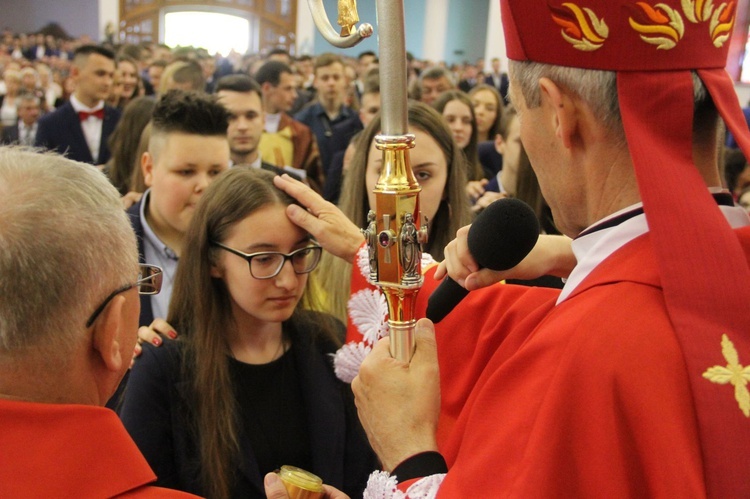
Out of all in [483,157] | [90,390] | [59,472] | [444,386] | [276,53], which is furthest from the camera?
[276,53]

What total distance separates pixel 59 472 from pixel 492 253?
712mm

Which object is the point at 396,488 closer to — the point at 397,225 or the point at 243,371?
the point at 397,225

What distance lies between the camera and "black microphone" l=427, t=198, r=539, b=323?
4.44 ft

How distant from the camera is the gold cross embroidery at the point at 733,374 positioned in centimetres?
105

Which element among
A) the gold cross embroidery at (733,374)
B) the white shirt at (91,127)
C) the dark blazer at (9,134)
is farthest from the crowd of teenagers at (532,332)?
the dark blazer at (9,134)

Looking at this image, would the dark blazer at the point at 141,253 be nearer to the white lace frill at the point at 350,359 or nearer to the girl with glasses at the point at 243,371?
the girl with glasses at the point at 243,371

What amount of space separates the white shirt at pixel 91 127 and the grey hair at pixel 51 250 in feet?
15.4

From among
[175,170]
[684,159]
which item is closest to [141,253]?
[175,170]

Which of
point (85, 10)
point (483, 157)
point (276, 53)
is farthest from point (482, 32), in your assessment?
point (483, 157)

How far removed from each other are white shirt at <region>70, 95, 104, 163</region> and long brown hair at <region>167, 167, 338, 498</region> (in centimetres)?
370

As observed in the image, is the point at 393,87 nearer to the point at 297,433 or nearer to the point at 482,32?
the point at 297,433

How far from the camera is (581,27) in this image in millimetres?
1184

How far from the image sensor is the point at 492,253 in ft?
4.49

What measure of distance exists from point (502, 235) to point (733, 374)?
1.39 feet
